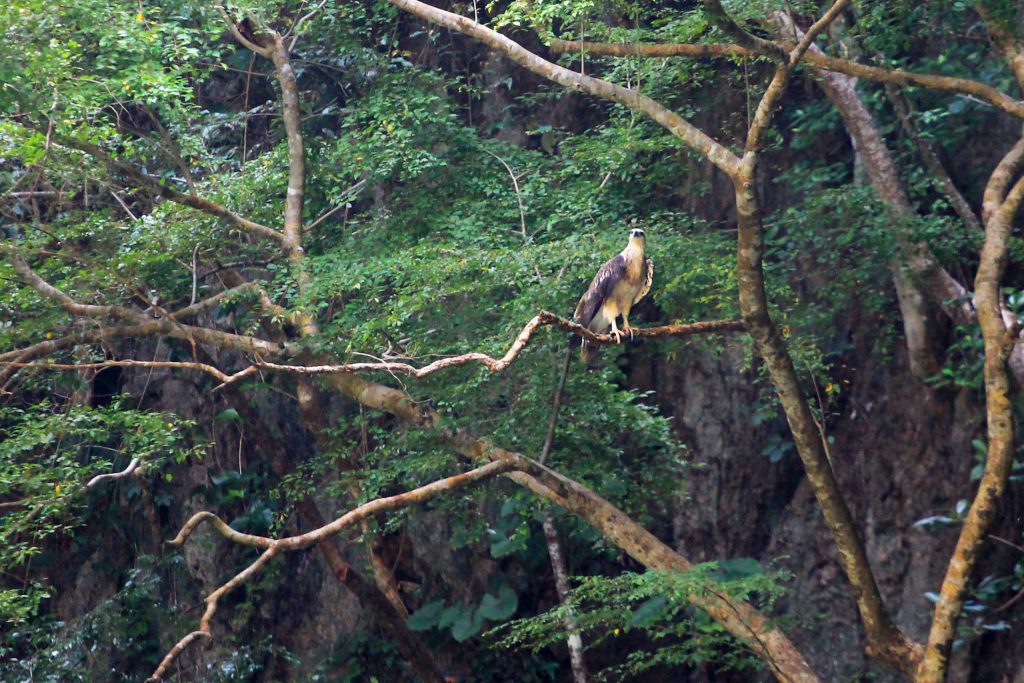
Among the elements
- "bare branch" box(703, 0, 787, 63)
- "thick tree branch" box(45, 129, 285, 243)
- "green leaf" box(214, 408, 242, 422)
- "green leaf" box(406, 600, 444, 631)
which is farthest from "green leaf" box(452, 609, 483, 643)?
"bare branch" box(703, 0, 787, 63)

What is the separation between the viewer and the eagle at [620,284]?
602 cm

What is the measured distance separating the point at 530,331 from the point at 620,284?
5.43ft

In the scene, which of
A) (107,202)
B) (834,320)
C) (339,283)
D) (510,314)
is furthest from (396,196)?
(834,320)

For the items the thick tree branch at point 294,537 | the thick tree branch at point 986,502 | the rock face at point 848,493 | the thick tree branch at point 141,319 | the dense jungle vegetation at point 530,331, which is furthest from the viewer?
the rock face at point 848,493

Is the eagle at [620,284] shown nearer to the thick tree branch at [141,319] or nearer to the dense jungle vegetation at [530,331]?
the dense jungle vegetation at [530,331]

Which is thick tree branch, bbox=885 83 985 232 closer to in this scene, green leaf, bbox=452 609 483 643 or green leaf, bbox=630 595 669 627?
green leaf, bbox=630 595 669 627

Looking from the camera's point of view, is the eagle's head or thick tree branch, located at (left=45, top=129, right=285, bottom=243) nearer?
the eagle's head

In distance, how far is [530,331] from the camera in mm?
4504

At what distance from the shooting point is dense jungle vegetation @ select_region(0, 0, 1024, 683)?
19.6 ft

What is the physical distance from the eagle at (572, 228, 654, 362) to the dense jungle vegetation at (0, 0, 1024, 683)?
0.37m

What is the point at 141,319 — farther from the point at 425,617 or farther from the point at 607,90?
the point at 607,90

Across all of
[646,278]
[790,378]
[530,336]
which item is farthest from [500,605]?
[530,336]

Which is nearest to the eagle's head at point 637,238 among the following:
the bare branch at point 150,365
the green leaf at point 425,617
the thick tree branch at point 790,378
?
the thick tree branch at point 790,378

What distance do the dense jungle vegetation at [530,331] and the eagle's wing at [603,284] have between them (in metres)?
0.34
